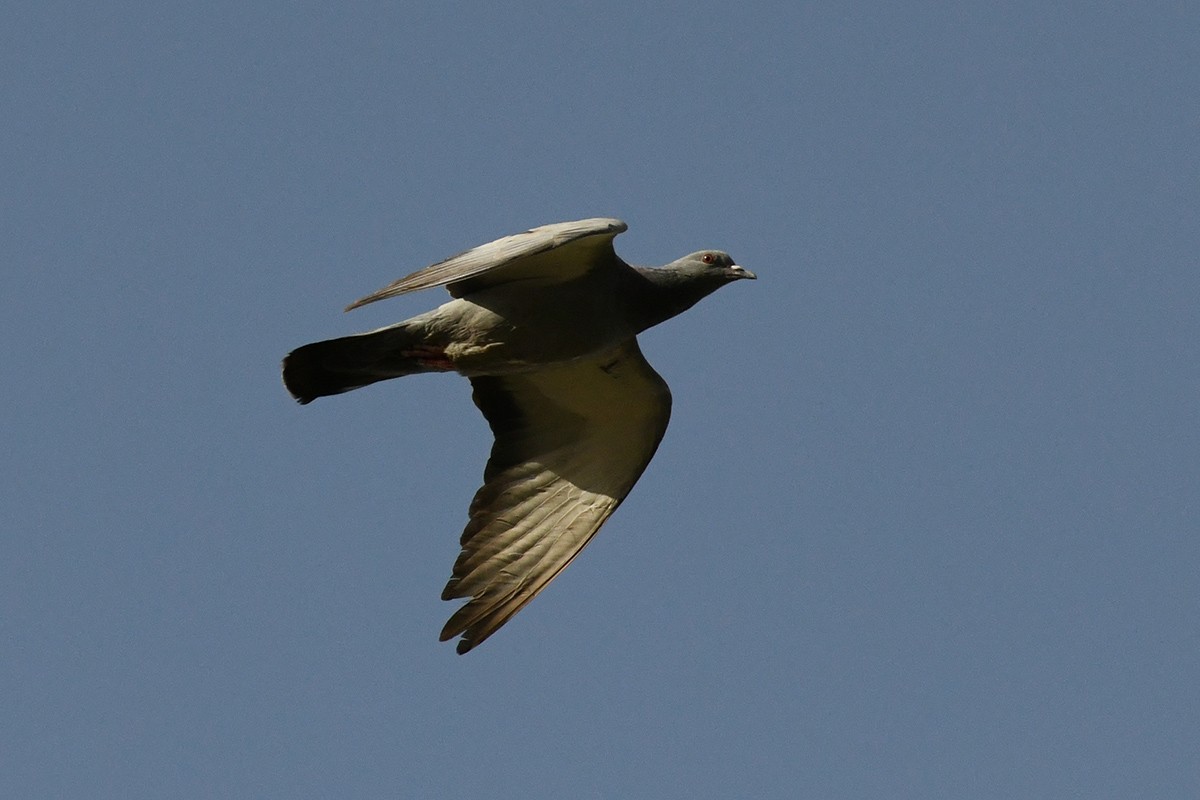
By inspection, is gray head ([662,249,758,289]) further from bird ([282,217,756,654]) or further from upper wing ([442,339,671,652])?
upper wing ([442,339,671,652])

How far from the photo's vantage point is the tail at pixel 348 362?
41.7ft

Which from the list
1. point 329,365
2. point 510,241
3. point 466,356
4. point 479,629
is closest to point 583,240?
point 510,241

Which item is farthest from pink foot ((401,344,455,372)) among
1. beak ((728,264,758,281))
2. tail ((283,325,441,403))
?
beak ((728,264,758,281))

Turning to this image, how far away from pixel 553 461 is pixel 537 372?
99 cm

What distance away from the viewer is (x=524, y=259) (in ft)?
38.1

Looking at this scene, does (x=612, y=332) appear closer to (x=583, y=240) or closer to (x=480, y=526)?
(x=583, y=240)

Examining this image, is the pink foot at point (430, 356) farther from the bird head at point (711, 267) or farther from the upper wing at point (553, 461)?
the bird head at point (711, 267)

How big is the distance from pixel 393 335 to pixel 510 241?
1329 millimetres

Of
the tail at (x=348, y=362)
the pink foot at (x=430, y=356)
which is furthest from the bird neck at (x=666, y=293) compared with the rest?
the tail at (x=348, y=362)

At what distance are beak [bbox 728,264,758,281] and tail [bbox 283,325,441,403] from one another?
2.37m

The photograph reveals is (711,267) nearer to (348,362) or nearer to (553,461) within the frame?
(553,461)

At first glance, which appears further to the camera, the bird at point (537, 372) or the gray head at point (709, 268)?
the gray head at point (709, 268)

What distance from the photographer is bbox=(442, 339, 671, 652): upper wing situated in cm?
1334

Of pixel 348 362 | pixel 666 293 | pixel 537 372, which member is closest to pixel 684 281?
pixel 666 293
